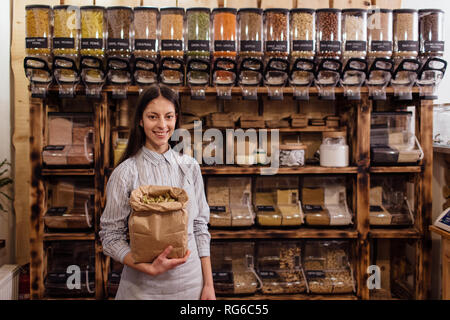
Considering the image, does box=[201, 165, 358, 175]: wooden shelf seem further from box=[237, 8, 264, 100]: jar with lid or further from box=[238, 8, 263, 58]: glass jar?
box=[238, 8, 263, 58]: glass jar

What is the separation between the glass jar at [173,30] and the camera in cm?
196

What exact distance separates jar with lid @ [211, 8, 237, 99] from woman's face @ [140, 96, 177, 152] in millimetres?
702

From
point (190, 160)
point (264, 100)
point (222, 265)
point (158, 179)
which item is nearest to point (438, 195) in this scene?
point (264, 100)

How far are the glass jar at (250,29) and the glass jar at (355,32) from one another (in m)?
0.48

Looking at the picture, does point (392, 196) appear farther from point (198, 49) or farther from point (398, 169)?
point (198, 49)

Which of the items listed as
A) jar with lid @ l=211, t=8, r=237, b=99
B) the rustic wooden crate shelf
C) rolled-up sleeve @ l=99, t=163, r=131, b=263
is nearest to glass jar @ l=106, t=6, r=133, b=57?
jar with lid @ l=211, t=8, r=237, b=99

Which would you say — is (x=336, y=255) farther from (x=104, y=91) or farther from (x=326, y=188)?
(x=104, y=91)

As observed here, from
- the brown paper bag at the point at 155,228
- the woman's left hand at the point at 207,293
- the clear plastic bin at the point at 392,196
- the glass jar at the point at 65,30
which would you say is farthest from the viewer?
the clear plastic bin at the point at 392,196

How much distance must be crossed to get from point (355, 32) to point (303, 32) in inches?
11.5

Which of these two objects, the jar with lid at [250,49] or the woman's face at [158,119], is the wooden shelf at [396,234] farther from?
the woman's face at [158,119]

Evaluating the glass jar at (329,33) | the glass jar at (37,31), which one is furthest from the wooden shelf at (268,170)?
the glass jar at (37,31)

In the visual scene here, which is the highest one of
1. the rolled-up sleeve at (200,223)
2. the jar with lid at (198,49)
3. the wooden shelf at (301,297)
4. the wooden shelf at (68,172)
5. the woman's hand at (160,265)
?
the jar with lid at (198,49)

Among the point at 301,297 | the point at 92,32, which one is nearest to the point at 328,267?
the point at 301,297
